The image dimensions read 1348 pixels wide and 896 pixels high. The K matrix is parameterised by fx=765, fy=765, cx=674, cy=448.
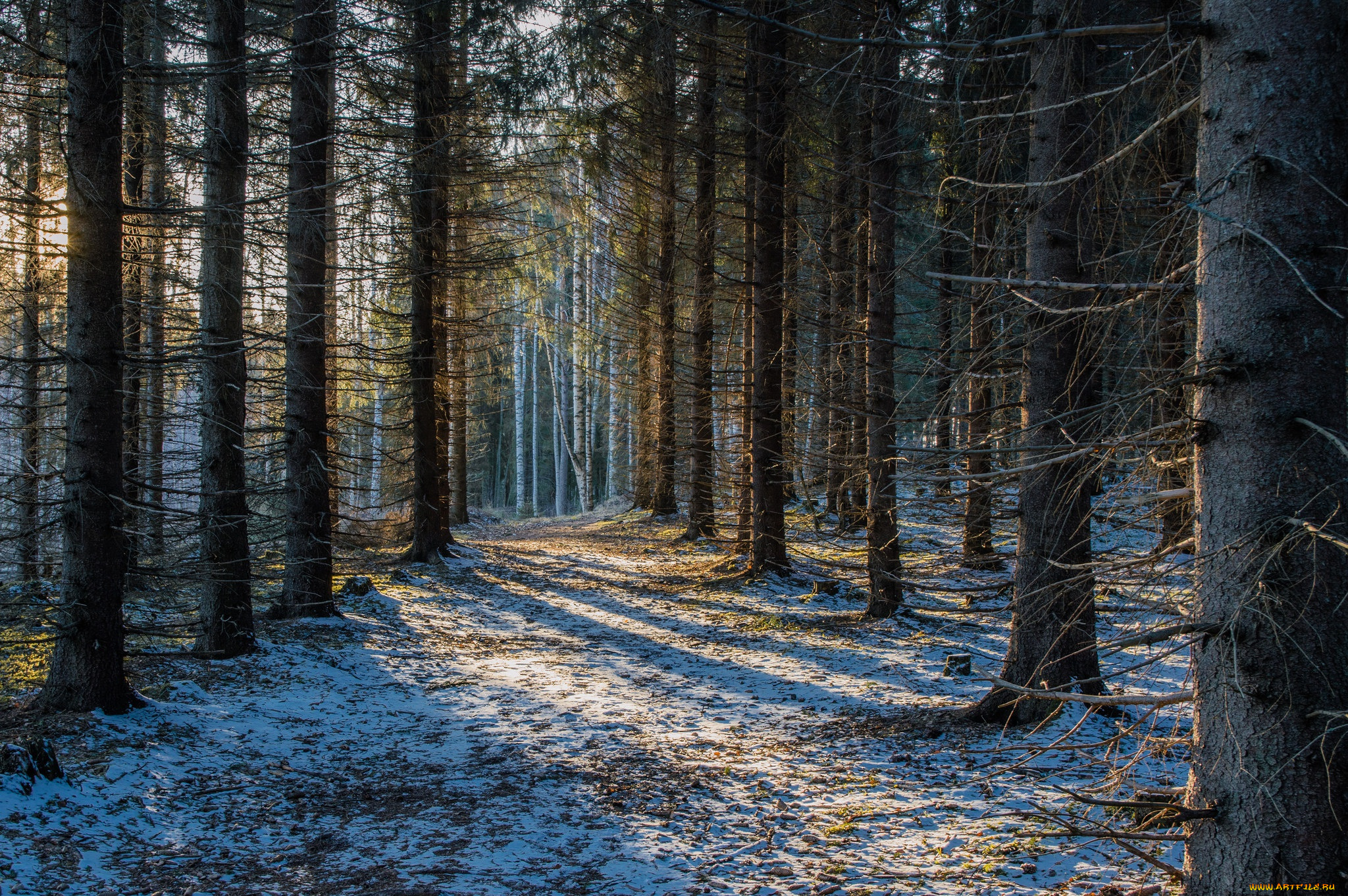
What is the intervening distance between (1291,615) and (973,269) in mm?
3532

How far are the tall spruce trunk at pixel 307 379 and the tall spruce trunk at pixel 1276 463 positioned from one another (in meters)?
8.65

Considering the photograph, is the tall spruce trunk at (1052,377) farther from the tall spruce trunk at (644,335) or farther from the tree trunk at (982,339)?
A: the tall spruce trunk at (644,335)

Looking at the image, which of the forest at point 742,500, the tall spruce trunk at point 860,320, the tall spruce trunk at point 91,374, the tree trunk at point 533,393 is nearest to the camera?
the forest at point 742,500

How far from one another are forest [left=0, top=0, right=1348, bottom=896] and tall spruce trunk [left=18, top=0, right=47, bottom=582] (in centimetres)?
15

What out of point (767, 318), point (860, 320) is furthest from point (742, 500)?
point (860, 320)

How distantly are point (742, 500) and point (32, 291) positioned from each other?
34.5 feet

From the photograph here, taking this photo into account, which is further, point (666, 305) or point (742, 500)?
point (666, 305)

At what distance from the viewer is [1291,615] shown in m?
2.33

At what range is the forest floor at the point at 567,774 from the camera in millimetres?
3682

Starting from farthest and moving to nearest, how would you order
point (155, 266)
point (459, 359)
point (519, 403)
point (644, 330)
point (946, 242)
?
point (519, 403), point (644, 330), point (459, 359), point (155, 266), point (946, 242)

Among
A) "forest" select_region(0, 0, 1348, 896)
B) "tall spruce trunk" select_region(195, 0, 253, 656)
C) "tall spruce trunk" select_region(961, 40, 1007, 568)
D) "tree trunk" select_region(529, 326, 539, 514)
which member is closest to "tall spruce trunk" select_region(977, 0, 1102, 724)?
"forest" select_region(0, 0, 1348, 896)

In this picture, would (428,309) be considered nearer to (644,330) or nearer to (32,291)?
(32,291)

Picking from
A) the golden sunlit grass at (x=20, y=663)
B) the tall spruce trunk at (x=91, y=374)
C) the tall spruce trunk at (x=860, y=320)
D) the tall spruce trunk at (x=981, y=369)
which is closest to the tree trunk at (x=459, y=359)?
the tall spruce trunk at (x=860, y=320)

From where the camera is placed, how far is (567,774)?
5.11 m
